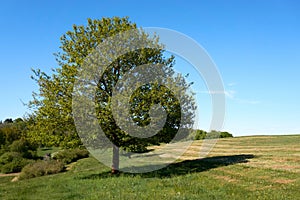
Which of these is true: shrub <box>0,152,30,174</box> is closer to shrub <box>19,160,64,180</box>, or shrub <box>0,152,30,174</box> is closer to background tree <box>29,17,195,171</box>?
shrub <box>19,160,64,180</box>

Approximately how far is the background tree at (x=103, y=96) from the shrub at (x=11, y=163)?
3325 cm

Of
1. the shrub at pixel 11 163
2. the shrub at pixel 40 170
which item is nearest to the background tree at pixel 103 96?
the shrub at pixel 40 170

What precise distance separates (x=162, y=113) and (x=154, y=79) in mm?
3110

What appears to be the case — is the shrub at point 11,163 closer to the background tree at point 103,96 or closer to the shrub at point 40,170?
the shrub at point 40,170

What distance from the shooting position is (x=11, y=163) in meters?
55.9

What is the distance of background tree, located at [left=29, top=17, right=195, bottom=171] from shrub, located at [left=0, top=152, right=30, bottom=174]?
3325 cm

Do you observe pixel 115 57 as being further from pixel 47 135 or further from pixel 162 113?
pixel 47 135

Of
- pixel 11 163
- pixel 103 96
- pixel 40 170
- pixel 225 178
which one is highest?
pixel 103 96

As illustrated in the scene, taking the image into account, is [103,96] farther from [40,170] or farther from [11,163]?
[11,163]

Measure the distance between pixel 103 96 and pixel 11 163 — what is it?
40.1m

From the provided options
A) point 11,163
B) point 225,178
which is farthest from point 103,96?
point 11,163

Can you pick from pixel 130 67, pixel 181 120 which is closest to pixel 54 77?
pixel 130 67

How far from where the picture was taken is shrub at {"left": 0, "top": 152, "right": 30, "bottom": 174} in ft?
181

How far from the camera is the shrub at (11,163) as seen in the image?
181 ft
